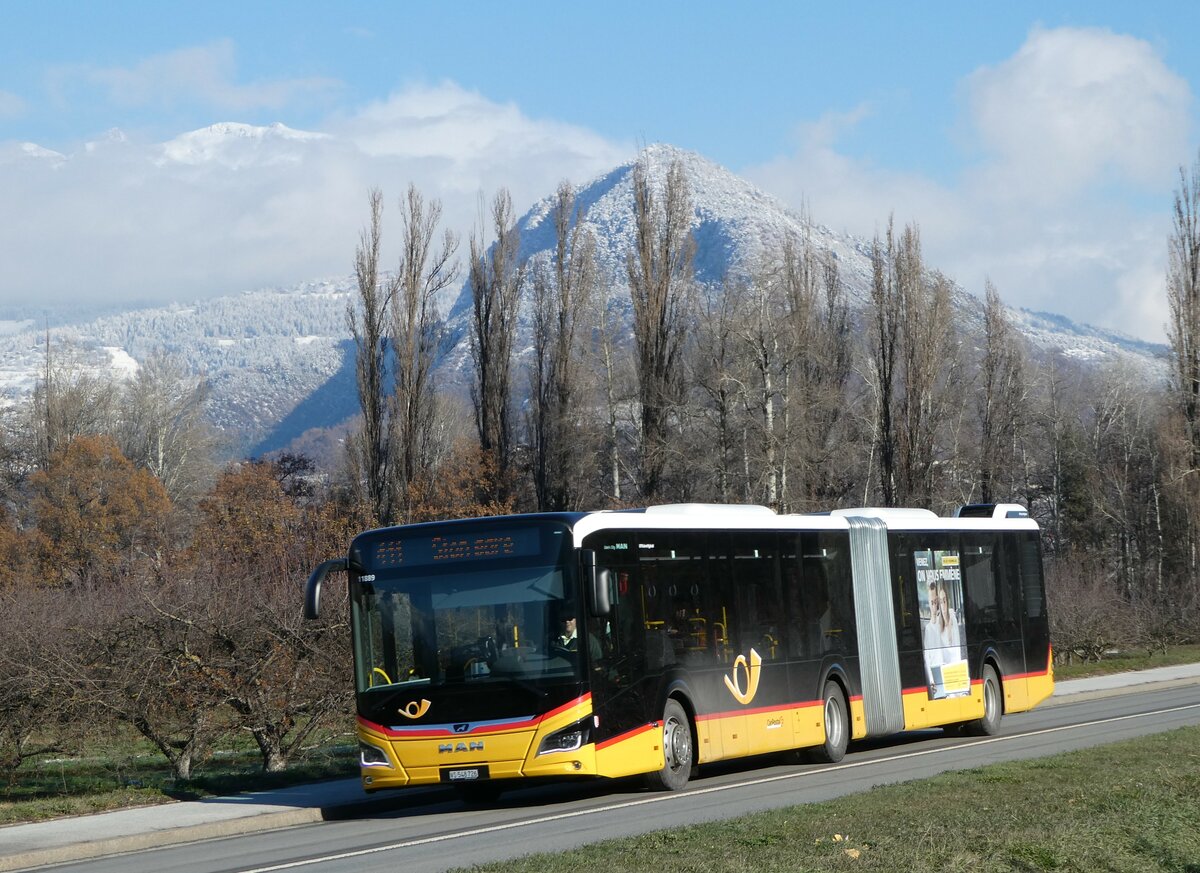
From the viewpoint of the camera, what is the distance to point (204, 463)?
96.3 m

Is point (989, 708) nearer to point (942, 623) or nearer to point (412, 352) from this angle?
point (942, 623)

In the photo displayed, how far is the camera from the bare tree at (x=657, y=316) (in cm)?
5544

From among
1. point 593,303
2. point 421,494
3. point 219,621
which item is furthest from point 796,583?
point 593,303

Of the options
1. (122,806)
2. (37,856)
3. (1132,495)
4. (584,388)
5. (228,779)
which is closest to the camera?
(37,856)

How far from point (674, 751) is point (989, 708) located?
28.2 ft

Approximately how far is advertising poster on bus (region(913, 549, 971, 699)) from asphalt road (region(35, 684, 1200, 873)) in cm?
94

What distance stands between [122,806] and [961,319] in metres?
92.1

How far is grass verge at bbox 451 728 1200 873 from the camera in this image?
10.1 m

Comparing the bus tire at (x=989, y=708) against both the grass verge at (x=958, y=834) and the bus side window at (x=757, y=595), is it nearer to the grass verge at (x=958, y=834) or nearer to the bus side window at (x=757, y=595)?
the bus side window at (x=757, y=595)

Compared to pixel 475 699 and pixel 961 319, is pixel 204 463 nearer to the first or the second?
pixel 961 319

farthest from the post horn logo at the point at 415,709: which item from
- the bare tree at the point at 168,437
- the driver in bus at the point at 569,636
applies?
the bare tree at the point at 168,437

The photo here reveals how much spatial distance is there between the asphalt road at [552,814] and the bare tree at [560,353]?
3598 centimetres

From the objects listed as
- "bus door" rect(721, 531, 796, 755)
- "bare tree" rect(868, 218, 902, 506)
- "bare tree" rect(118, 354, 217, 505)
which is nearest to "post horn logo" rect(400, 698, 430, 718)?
"bus door" rect(721, 531, 796, 755)

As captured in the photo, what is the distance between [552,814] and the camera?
631 inches
